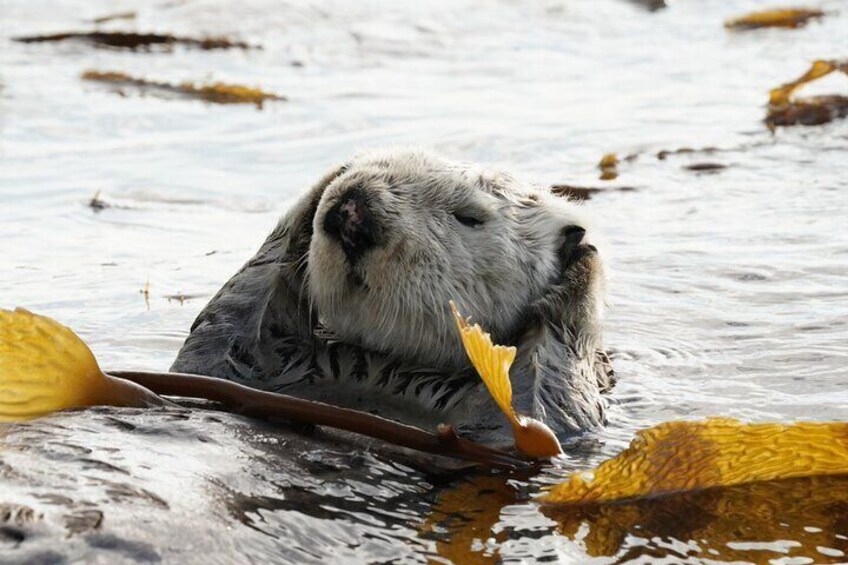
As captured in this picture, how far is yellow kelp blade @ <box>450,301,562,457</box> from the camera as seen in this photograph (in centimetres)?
327

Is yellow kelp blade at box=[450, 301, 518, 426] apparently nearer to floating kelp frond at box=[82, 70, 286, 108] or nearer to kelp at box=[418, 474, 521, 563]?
kelp at box=[418, 474, 521, 563]

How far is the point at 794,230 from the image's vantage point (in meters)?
6.33

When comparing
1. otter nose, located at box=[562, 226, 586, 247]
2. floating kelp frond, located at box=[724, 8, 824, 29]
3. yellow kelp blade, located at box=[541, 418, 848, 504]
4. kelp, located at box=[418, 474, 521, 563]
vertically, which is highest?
floating kelp frond, located at box=[724, 8, 824, 29]

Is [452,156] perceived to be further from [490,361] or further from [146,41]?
[490,361]

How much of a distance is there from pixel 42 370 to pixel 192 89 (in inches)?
234

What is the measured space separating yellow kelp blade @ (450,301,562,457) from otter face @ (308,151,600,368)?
1.64 feet

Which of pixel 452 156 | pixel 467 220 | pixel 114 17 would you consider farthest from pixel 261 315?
pixel 114 17

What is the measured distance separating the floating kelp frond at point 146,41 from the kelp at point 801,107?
4023mm

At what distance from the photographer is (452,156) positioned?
758 centimetres

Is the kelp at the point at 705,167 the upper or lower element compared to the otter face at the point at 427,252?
lower

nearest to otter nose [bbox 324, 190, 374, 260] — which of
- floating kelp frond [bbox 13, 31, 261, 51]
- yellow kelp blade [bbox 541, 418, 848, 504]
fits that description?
yellow kelp blade [bbox 541, 418, 848, 504]

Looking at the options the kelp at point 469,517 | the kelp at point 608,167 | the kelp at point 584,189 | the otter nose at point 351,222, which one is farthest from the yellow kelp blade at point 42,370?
the kelp at point 608,167

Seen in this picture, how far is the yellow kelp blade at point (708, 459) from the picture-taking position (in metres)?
3.32

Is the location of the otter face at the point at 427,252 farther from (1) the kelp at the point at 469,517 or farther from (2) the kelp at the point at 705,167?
(2) the kelp at the point at 705,167
